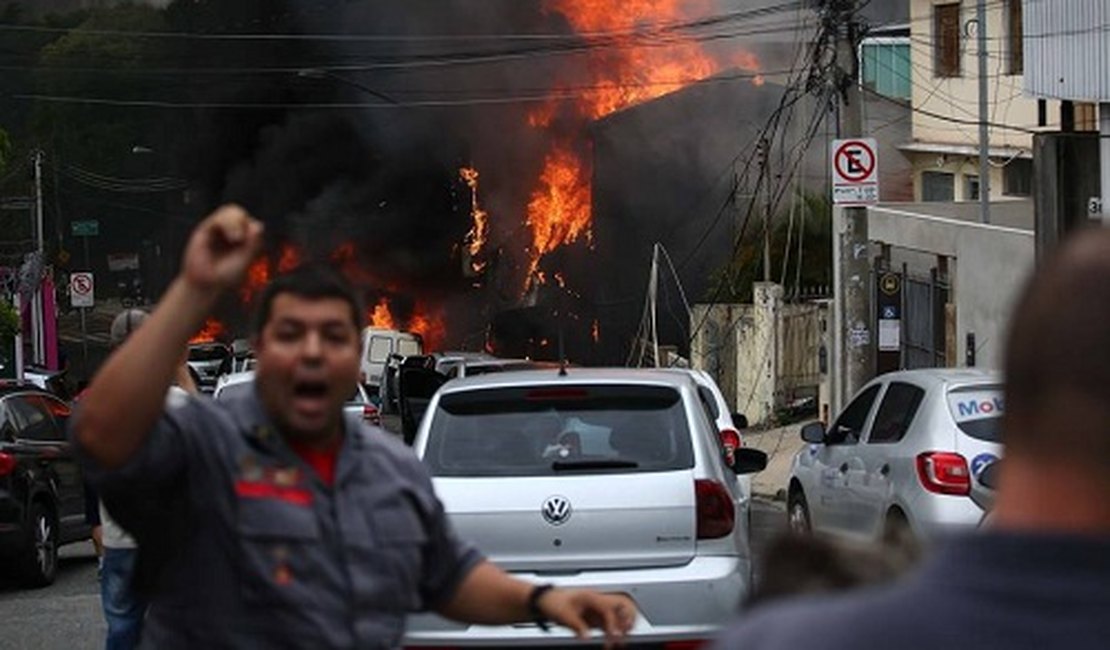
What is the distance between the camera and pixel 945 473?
1158cm

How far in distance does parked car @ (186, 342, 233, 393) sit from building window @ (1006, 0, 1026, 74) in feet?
52.7

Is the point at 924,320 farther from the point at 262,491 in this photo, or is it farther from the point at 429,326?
the point at 429,326

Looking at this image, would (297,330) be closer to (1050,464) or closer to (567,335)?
(1050,464)

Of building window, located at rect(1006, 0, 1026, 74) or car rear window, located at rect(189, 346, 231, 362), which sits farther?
car rear window, located at rect(189, 346, 231, 362)

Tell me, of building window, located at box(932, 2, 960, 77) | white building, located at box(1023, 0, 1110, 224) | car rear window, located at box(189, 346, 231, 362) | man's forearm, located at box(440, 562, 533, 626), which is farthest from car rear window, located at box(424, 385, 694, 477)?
car rear window, located at box(189, 346, 231, 362)

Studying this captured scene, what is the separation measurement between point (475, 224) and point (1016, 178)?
17678 mm

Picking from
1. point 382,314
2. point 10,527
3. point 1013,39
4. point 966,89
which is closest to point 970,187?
point 966,89

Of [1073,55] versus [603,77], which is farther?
[603,77]

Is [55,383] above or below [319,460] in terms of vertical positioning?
below

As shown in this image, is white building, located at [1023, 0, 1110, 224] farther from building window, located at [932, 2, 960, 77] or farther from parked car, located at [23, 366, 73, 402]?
building window, located at [932, 2, 960, 77]

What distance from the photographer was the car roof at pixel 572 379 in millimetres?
9273

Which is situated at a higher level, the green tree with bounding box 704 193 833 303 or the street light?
the street light

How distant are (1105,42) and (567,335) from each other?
86.7ft

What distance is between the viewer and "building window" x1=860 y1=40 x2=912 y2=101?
143 ft
